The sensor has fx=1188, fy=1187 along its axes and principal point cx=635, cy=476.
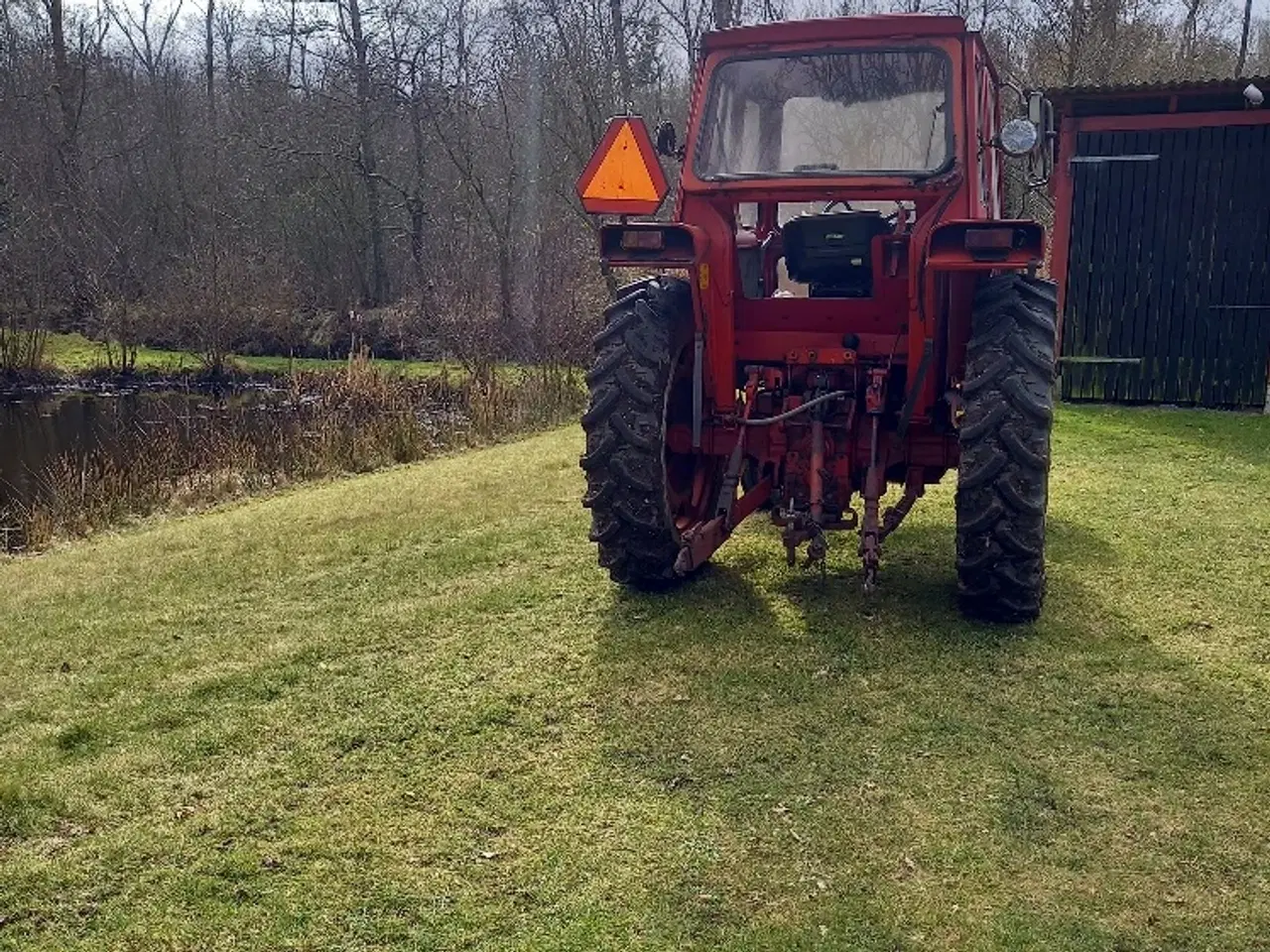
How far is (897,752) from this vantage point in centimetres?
355

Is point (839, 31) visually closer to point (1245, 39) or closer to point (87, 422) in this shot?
point (87, 422)

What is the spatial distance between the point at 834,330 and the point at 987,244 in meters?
0.87

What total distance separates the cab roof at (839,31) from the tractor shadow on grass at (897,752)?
2.27 meters

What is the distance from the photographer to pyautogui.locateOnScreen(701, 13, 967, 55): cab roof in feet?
15.4

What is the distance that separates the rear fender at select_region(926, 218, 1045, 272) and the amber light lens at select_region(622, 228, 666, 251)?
102 centimetres

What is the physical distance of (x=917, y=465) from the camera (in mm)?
4980

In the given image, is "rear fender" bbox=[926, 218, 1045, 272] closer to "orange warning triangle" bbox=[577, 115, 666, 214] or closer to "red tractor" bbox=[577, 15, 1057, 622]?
"red tractor" bbox=[577, 15, 1057, 622]

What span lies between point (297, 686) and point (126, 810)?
3.07ft

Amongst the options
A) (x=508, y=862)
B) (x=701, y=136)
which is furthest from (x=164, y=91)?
(x=508, y=862)

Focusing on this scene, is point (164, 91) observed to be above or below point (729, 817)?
above

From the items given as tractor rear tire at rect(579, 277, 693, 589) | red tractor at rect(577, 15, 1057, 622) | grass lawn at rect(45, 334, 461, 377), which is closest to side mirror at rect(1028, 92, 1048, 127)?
red tractor at rect(577, 15, 1057, 622)

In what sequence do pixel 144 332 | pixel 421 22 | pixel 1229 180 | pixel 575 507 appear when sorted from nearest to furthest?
1. pixel 575 507
2. pixel 1229 180
3. pixel 144 332
4. pixel 421 22

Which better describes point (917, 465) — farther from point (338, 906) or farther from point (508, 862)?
point (338, 906)

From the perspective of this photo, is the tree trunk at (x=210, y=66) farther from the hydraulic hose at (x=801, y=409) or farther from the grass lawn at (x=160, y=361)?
the hydraulic hose at (x=801, y=409)
